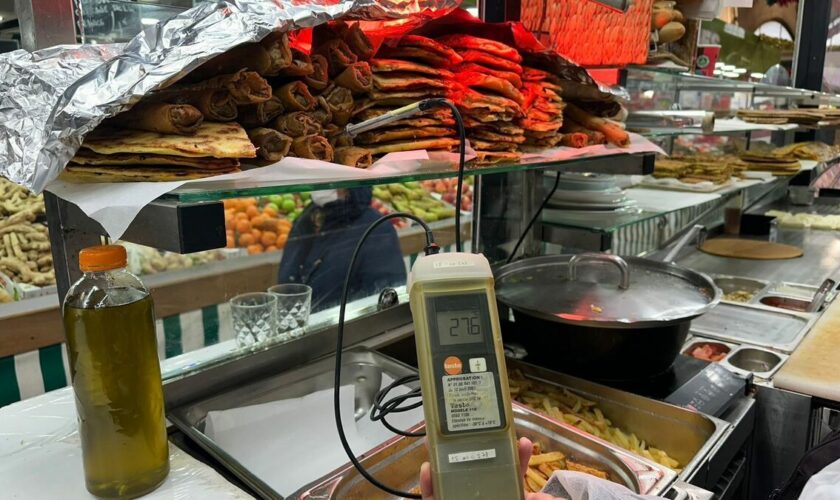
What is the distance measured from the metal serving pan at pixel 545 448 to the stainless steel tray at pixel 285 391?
103 mm

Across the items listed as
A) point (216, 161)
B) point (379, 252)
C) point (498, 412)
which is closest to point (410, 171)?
point (216, 161)

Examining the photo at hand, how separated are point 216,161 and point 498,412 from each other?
1.75 feet

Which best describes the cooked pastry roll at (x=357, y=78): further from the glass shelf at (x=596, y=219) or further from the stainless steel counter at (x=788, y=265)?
the stainless steel counter at (x=788, y=265)

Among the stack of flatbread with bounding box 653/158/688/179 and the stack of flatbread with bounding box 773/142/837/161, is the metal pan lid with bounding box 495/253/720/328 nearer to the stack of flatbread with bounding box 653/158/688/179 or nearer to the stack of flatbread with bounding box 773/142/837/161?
the stack of flatbread with bounding box 653/158/688/179

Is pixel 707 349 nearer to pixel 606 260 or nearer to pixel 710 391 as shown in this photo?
pixel 710 391

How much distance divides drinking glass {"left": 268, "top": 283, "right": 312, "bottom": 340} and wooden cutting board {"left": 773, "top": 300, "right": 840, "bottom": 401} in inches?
50.5

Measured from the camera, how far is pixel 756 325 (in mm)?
2182

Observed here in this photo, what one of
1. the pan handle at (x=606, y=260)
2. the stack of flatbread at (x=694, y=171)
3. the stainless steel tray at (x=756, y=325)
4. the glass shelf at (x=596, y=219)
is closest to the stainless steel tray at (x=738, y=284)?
the stainless steel tray at (x=756, y=325)

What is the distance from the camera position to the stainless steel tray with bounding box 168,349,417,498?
3.42 ft

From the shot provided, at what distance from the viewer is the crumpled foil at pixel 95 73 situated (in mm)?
794

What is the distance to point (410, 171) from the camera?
117 cm

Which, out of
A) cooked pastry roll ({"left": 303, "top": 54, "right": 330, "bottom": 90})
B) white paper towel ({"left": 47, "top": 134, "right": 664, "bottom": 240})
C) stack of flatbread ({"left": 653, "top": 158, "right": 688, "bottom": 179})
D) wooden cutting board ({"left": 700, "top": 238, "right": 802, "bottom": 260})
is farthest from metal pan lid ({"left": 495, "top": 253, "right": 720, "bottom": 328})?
wooden cutting board ({"left": 700, "top": 238, "right": 802, "bottom": 260})

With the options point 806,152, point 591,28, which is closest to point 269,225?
point 591,28

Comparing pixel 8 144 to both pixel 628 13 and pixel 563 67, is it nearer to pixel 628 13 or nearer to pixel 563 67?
pixel 563 67
